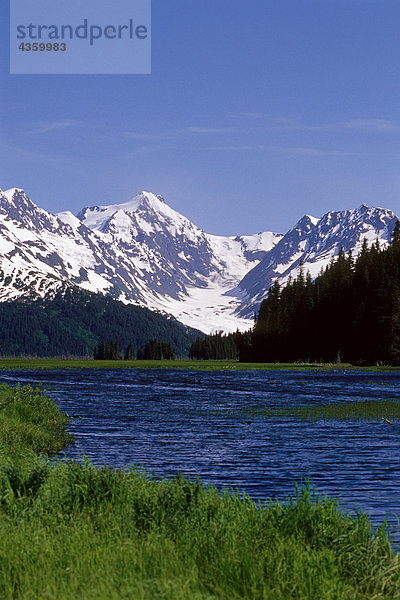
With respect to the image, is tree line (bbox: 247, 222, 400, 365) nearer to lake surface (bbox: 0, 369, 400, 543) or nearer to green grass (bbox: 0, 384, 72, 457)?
lake surface (bbox: 0, 369, 400, 543)

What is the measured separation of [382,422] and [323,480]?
19384 mm

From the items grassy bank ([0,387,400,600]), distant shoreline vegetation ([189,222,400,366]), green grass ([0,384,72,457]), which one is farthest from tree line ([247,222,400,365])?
grassy bank ([0,387,400,600])

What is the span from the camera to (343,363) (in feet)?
537

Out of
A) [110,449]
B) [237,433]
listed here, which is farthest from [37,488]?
[237,433]

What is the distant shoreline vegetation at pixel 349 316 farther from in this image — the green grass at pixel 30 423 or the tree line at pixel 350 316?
the green grass at pixel 30 423

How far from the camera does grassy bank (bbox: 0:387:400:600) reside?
10.1m

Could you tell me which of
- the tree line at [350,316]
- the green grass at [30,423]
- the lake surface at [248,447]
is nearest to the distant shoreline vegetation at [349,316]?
the tree line at [350,316]

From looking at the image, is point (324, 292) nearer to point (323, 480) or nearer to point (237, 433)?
point (237, 433)

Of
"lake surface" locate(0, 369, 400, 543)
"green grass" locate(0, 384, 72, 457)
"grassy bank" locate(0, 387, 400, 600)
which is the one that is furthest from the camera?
"green grass" locate(0, 384, 72, 457)

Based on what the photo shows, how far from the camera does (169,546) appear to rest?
1159cm

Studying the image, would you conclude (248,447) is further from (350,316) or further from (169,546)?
(350,316)

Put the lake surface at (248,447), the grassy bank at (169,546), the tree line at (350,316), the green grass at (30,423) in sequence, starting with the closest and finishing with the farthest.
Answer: the grassy bank at (169,546) < the lake surface at (248,447) < the green grass at (30,423) < the tree line at (350,316)

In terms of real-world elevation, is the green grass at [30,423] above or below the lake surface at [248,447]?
above

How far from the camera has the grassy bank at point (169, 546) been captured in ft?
33.1
